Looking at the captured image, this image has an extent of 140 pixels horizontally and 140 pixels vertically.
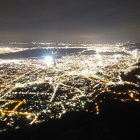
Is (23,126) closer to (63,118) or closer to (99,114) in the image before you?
(63,118)

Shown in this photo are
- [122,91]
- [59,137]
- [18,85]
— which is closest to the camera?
[59,137]

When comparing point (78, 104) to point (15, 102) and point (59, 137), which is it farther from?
point (15, 102)

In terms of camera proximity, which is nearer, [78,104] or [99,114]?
[99,114]

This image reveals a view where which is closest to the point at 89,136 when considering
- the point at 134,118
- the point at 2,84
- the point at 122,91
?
the point at 134,118

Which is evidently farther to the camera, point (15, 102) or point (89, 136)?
point (15, 102)

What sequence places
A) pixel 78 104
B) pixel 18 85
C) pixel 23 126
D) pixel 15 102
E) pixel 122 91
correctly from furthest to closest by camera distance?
1. pixel 18 85
2. pixel 122 91
3. pixel 15 102
4. pixel 78 104
5. pixel 23 126

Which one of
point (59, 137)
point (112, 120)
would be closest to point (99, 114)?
point (112, 120)
